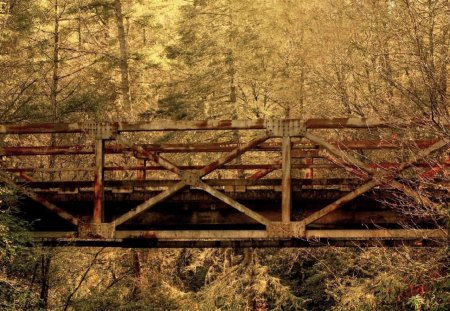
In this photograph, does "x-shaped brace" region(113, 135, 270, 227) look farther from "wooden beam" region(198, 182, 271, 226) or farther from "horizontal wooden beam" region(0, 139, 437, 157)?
"horizontal wooden beam" region(0, 139, 437, 157)

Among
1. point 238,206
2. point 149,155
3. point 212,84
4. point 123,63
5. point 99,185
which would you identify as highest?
point 123,63

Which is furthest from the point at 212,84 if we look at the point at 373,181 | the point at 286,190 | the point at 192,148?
the point at 373,181

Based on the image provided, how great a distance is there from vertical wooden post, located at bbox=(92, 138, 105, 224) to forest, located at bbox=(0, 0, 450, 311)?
4.36 m

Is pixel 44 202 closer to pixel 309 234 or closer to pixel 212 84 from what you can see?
pixel 309 234

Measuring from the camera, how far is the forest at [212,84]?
15148mm

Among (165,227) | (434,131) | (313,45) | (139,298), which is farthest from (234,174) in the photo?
(434,131)

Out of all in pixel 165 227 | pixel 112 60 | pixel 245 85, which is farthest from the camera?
pixel 245 85

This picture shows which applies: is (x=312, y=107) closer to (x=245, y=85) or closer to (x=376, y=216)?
(x=245, y=85)

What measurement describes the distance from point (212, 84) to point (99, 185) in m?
13.0

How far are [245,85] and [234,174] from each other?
3.66 meters

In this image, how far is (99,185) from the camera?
925 centimetres

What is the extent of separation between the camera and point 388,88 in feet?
51.8

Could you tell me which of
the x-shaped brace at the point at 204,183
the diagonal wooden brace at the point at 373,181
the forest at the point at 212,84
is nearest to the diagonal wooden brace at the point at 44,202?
the x-shaped brace at the point at 204,183

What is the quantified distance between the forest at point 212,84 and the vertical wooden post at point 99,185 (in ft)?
14.3
